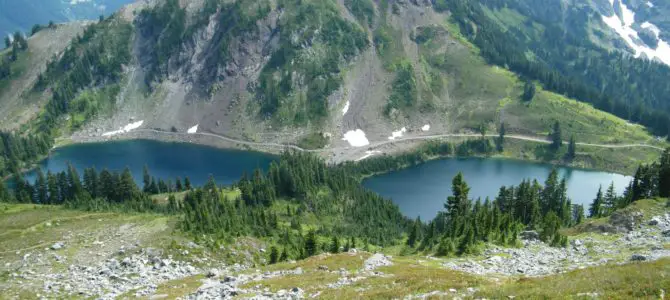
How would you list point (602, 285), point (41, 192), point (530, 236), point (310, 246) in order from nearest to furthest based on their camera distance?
point (602, 285)
point (530, 236)
point (310, 246)
point (41, 192)

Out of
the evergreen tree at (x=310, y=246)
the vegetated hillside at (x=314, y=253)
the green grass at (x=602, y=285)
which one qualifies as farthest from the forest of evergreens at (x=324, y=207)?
the green grass at (x=602, y=285)

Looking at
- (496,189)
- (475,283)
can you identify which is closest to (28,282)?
(475,283)

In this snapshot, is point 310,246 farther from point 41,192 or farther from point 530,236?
point 41,192

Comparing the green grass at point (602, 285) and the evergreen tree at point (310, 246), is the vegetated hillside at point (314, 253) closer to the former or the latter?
the green grass at point (602, 285)

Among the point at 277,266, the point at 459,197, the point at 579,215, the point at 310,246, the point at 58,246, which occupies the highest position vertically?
the point at 459,197

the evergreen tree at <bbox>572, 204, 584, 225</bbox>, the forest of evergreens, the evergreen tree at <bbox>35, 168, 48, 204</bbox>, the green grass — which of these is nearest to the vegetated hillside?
the green grass

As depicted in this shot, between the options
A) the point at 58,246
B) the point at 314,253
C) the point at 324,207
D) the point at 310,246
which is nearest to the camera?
the point at 58,246

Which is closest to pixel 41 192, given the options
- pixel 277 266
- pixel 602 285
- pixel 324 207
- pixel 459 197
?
pixel 324 207

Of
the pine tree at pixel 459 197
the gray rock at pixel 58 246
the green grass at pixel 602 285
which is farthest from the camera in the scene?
the pine tree at pixel 459 197

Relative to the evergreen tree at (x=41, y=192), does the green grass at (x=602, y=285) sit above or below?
above

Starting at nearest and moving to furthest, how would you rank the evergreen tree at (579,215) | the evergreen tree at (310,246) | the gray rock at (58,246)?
the gray rock at (58,246) < the evergreen tree at (310,246) < the evergreen tree at (579,215)

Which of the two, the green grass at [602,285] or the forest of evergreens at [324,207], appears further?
the forest of evergreens at [324,207]

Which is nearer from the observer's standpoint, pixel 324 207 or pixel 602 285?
pixel 602 285

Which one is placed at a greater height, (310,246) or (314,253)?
(310,246)
